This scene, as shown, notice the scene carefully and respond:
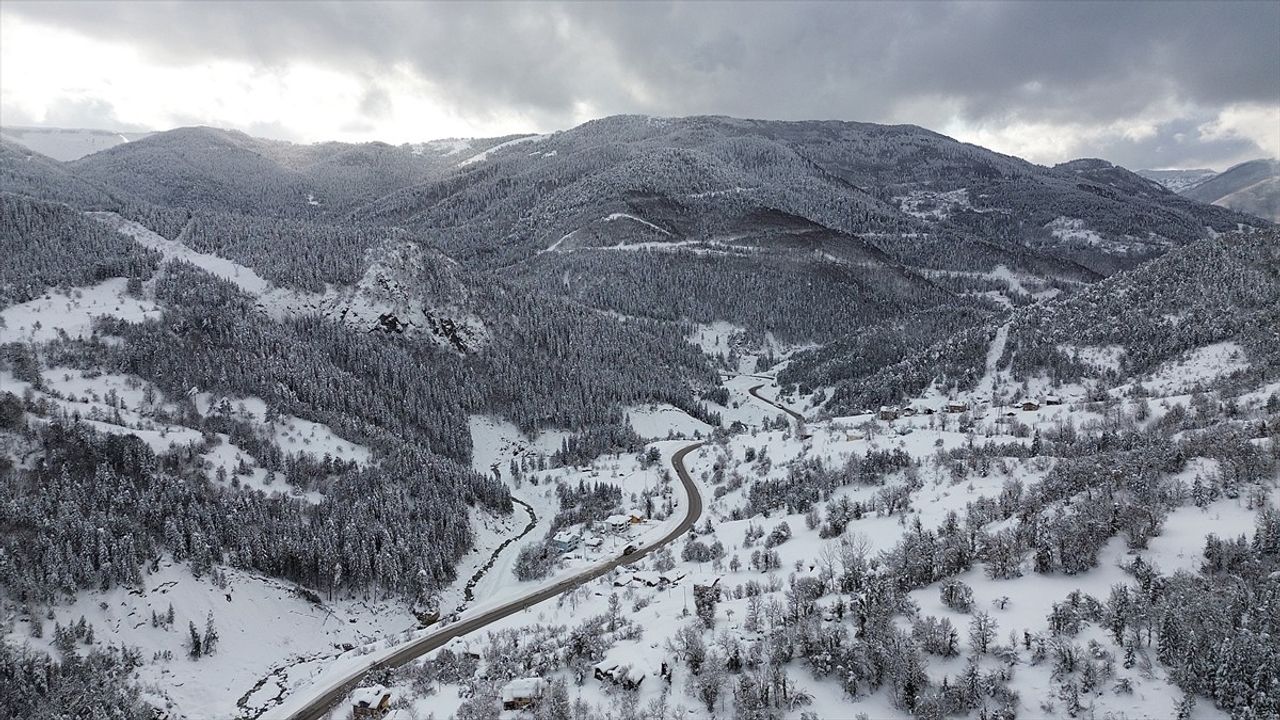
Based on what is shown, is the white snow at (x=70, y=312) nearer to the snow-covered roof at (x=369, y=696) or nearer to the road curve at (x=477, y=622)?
the road curve at (x=477, y=622)

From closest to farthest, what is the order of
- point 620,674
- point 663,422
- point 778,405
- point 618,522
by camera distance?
point 620,674 → point 618,522 → point 663,422 → point 778,405

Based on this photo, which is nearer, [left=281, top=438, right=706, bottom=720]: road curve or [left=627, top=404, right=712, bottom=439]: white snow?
[left=281, top=438, right=706, bottom=720]: road curve

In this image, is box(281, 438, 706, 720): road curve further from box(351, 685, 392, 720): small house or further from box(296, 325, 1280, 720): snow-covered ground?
box(351, 685, 392, 720): small house

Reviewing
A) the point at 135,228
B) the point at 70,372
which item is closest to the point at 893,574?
the point at 70,372

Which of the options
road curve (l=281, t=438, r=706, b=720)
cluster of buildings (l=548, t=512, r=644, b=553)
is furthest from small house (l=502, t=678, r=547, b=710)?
cluster of buildings (l=548, t=512, r=644, b=553)

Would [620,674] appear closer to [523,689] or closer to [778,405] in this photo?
[523,689]

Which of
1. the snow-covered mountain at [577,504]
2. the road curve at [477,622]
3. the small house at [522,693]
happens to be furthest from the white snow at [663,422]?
the small house at [522,693]

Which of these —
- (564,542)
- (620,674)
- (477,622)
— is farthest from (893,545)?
(564,542)
